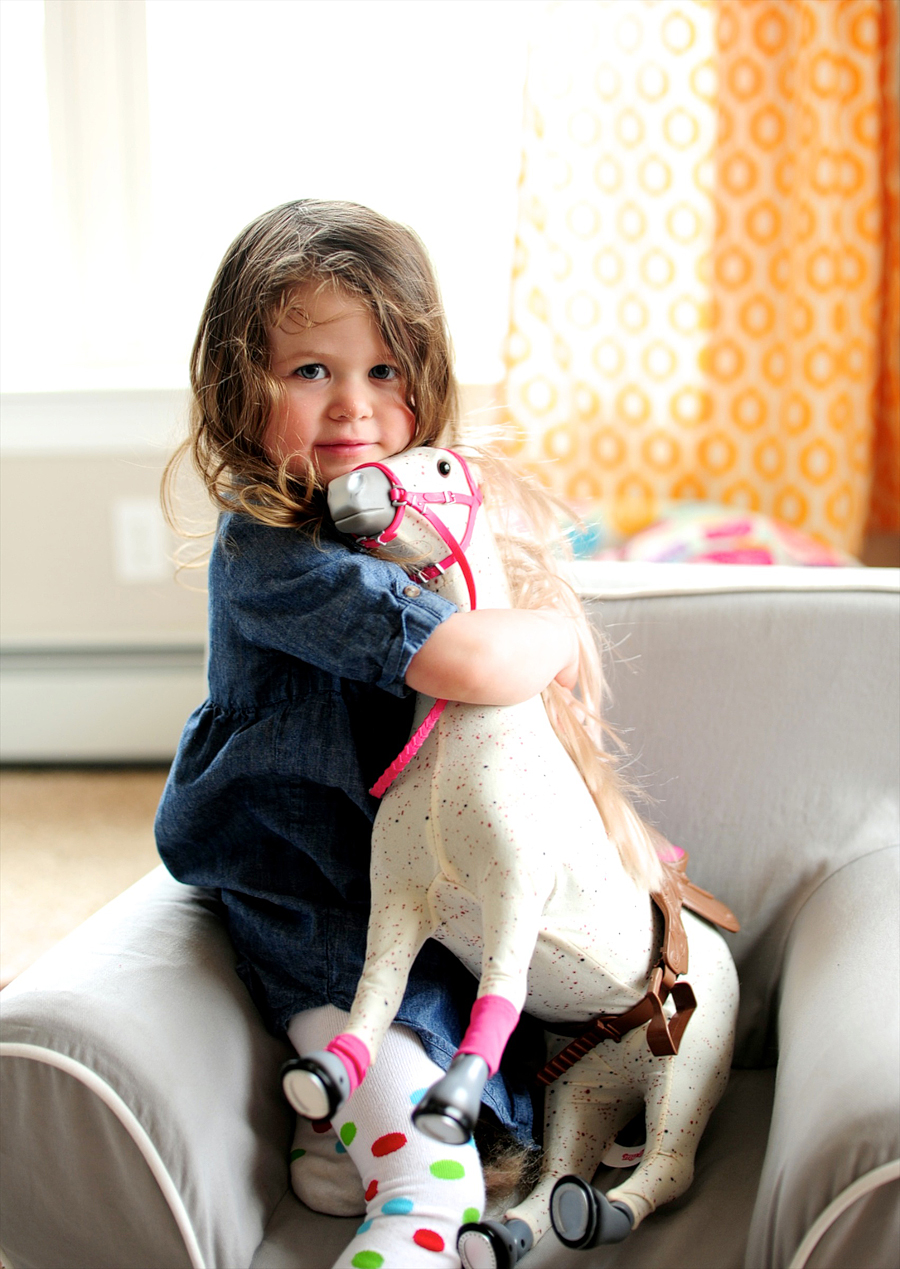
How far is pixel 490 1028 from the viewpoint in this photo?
0.61 metres

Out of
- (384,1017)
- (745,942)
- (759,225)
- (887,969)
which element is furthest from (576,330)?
(384,1017)

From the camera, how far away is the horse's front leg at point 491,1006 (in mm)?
549

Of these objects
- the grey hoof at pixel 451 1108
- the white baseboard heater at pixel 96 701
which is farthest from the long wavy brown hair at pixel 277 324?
the white baseboard heater at pixel 96 701

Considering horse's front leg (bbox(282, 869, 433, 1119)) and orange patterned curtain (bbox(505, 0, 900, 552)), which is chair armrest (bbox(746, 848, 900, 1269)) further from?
orange patterned curtain (bbox(505, 0, 900, 552))

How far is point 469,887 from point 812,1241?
293mm

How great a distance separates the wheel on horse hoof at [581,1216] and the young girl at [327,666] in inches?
3.1

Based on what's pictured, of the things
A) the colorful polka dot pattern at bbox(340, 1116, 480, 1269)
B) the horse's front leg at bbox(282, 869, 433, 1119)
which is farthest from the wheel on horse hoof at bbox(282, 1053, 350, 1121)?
the colorful polka dot pattern at bbox(340, 1116, 480, 1269)

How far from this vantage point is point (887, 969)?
80 centimetres

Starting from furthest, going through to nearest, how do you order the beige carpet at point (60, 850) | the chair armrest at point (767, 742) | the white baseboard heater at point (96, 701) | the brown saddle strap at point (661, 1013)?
1. the white baseboard heater at point (96, 701)
2. the beige carpet at point (60, 850)
3. the chair armrest at point (767, 742)
4. the brown saddle strap at point (661, 1013)

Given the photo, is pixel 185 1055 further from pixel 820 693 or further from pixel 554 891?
pixel 820 693

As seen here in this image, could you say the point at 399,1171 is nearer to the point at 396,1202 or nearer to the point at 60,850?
the point at 396,1202

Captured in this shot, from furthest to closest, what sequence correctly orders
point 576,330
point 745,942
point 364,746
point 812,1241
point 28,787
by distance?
1. point 576,330
2. point 28,787
3. point 745,942
4. point 364,746
5. point 812,1241

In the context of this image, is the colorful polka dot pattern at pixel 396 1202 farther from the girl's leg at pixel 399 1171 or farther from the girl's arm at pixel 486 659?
the girl's arm at pixel 486 659

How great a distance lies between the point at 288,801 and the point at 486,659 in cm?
24
